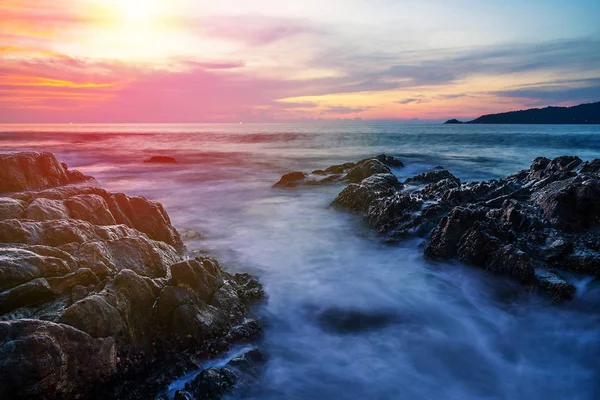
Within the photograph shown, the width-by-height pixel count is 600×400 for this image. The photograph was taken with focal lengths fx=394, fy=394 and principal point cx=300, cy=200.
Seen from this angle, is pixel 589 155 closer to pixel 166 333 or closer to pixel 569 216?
pixel 569 216

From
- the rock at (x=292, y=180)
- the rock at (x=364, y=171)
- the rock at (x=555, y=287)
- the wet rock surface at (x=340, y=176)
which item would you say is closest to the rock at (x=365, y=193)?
the rock at (x=364, y=171)

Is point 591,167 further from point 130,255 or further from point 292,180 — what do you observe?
point 130,255

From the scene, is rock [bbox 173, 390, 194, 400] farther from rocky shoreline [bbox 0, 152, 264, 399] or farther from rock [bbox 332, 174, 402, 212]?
rock [bbox 332, 174, 402, 212]

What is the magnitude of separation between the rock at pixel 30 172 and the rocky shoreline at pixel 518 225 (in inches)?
404

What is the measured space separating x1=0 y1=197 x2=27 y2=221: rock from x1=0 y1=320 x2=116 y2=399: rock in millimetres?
3650

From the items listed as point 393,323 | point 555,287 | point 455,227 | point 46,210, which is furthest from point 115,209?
point 555,287

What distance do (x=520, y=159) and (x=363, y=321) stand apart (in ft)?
114

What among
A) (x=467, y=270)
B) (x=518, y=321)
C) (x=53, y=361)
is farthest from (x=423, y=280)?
(x=53, y=361)

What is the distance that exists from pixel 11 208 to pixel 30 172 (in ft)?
15.9

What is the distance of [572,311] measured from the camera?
25.1 ft

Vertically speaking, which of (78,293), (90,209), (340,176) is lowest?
(78,293)

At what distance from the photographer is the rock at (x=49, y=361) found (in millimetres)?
4336

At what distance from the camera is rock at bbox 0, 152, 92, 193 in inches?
429

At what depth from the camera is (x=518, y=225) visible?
988 centimetres
